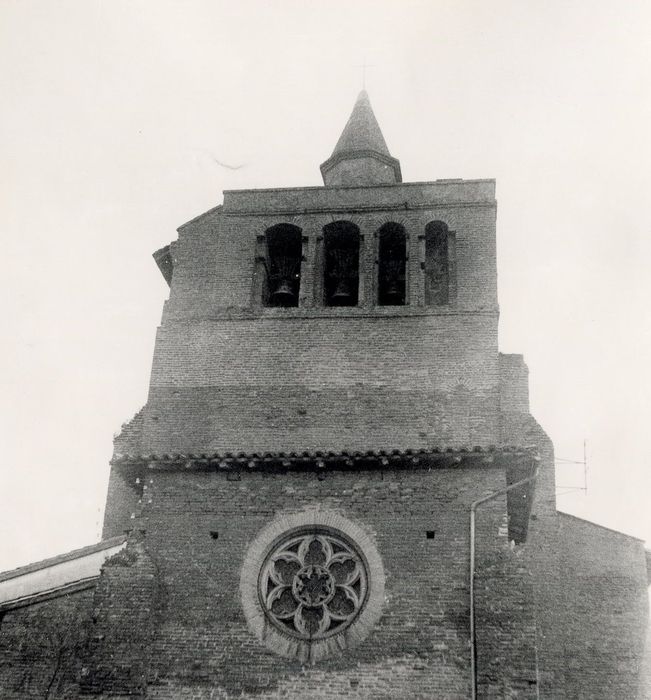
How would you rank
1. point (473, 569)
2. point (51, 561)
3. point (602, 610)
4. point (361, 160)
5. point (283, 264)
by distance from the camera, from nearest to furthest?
1. point (473, 569)
2. point (51, 561)
3. point (283, 264)
4. point (602, 610)
5. point (361, 160)

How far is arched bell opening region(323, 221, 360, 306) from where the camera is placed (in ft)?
51.9

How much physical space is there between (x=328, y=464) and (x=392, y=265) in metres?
4.95

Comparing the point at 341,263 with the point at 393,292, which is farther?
the point at 341,263

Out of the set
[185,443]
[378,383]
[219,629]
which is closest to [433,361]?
[378,383]

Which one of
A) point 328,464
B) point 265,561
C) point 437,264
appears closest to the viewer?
point 265,561

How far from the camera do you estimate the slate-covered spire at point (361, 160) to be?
60.3ft

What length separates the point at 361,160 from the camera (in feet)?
60.8

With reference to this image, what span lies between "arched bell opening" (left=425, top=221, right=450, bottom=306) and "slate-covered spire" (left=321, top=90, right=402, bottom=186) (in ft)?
8.21

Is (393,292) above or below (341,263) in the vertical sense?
below

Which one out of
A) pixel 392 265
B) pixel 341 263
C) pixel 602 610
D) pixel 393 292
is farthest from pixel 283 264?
pixel 602 610

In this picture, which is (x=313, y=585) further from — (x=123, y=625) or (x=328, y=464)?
(x=123, y=625)

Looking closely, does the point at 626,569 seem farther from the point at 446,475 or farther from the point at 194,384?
the point at 194,384

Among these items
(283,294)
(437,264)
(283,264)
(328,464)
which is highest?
(283,264)

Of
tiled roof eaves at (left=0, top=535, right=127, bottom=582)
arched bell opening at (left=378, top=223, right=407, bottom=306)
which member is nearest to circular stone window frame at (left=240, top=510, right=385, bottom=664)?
tiled roof eaves at (left=0, top=535, right=127, bottom=582)
